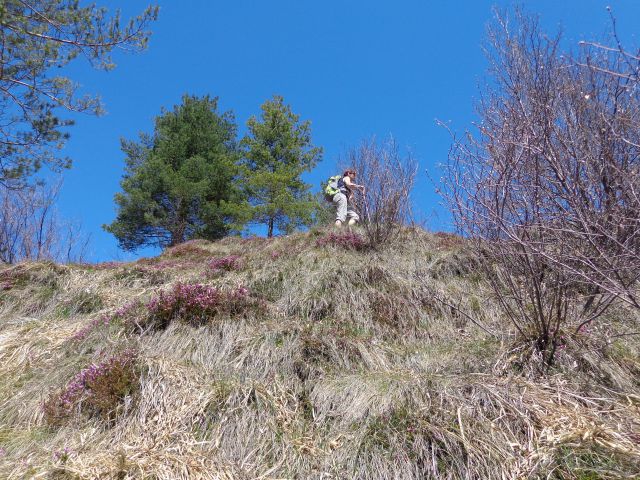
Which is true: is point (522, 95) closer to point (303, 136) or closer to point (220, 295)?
point (220, 295)

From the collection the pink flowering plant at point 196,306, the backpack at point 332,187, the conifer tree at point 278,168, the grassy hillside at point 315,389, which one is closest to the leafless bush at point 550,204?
the grassy hillside at point 315,389

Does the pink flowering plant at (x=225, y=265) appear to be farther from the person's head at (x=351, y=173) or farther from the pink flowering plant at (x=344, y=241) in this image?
the person's head at (x=351, y=173)

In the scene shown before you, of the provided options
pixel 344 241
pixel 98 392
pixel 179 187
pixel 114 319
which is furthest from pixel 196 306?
pixel 179 187

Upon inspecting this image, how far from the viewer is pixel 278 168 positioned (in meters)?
15.8

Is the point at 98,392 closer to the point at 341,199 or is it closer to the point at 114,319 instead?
the point at 114,319

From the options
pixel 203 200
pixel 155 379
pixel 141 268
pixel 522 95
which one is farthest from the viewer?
pixel 203 200

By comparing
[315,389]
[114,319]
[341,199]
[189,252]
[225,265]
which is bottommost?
[315,389]

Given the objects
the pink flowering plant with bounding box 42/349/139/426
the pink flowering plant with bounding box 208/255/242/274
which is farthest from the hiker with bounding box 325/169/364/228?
the pink flowering plant with bounding box 42/349/139/426

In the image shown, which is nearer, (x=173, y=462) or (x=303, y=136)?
(x=173, y=462)

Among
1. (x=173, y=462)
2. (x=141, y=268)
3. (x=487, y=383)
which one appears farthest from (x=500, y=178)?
(x=141, y=268)

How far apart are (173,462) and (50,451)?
2.95ft

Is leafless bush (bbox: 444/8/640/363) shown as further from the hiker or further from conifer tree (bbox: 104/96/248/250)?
conifer tree (bbox: 104/96/248/250)

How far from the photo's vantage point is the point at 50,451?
2.93 metres

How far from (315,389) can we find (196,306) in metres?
1.91
